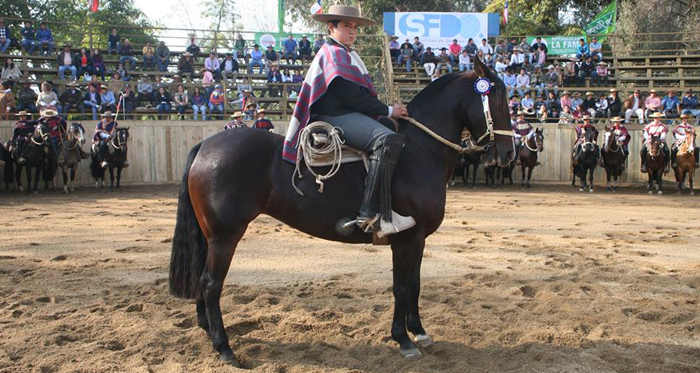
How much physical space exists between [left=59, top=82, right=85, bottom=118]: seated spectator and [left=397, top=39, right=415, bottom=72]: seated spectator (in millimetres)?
12734

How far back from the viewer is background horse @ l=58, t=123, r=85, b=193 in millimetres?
16688

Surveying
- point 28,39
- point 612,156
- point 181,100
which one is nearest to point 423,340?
point 612,156

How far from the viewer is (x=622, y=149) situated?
1811cm

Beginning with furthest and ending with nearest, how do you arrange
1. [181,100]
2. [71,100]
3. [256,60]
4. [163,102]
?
[256,60] < [181,100] < [163,102] < [71,100]


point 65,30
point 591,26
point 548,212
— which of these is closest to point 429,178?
point 548,212

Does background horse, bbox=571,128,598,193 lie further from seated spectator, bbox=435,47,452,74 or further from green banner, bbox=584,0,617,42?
green banner, bbox=584,0,617,42

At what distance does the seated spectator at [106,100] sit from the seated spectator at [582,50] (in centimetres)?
1826

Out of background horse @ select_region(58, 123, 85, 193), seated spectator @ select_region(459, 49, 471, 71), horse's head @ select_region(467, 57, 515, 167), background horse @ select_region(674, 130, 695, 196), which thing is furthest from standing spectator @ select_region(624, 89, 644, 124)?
horse's head @ select_region(467, 57, 515, 167)

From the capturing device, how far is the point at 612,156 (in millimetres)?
18125

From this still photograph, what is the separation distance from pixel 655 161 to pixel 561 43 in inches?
444

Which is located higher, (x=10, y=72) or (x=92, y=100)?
(x=10, y=72)

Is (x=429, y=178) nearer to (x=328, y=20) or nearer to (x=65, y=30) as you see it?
(x=328, y=20)

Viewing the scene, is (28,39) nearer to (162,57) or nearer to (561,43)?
(162,57)

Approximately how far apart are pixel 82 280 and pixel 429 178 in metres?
4.24
